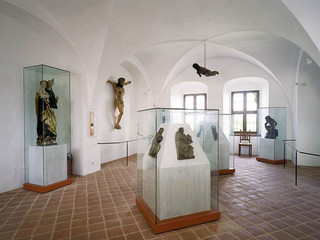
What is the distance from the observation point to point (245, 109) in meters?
10.7

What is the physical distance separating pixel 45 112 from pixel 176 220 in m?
4.23

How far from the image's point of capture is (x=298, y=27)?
410cm

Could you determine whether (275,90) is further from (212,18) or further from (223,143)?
(212,18)

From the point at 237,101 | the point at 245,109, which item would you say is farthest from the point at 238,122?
the point at 237,101

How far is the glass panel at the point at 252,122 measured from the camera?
10.6 m

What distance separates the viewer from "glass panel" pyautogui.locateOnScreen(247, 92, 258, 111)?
34.5 feet

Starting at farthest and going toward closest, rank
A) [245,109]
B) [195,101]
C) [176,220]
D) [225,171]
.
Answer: [195,101] → [245,109] → [225,171] → [176,220]

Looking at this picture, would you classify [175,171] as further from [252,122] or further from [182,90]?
[182,90]

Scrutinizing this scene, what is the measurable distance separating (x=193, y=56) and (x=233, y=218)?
7932 mm

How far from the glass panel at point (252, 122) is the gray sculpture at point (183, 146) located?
8.68 meters

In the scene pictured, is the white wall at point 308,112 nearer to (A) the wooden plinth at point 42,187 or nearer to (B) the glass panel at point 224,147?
(B) the glass panel at point 224,147

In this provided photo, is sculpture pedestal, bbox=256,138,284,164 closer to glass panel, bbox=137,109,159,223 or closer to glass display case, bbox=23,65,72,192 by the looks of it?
glass panel, bbox=137,109,159,223

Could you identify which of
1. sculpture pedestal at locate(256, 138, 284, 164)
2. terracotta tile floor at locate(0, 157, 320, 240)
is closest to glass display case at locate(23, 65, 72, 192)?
terracotta tile floor at locate(0, 157, 320, 240)

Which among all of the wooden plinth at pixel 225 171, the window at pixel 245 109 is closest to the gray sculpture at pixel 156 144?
the wooden plinth at pixel 225 171
